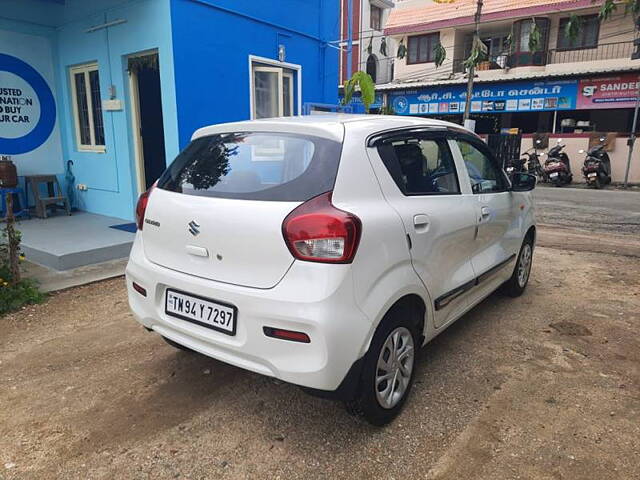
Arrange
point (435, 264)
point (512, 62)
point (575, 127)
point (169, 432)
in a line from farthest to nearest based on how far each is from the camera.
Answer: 1. point (512, 62)
2. point (575, 127)
3. point (435, 264)
4. point (169, 432)

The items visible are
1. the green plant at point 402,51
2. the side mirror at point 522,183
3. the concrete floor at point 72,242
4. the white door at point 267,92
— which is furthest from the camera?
the green plant at point 402,51

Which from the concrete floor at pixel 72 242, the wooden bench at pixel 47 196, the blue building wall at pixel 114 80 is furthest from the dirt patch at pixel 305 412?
the wooden bench at pixel 47 196

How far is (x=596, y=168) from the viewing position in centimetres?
1455

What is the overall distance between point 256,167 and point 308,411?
1.41 meters

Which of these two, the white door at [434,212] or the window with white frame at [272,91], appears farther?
the window with white frame at [272,91]

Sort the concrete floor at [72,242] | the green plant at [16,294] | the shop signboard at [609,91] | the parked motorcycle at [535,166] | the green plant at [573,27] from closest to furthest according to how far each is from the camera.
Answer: the green plant at [16,294], the concrete floor at [72,242], the parked motorcycle at [535,166], the shop signboard at [609,91], the green plant at [573,27]

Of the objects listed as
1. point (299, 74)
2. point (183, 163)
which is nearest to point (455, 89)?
point (299, 74)

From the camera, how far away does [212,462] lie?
2330 millimetres

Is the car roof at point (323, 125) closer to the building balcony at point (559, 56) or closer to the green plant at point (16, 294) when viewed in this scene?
the green plant at point (16, 294)

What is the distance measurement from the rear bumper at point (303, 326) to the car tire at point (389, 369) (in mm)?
158

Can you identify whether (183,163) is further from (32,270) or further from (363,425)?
(32,270)

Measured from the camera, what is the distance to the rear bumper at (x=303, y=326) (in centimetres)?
214

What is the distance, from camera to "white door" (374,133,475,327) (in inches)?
103

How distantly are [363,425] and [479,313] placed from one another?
6.80ft
